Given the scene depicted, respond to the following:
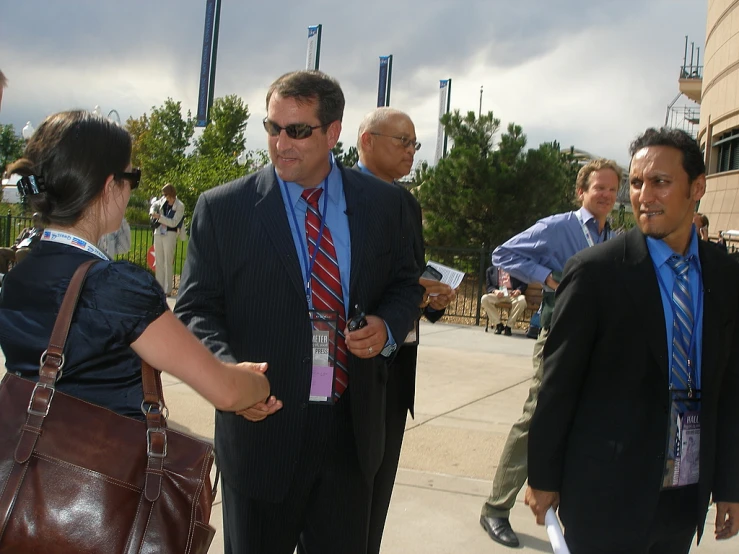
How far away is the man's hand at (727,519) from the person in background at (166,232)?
12.9 meters

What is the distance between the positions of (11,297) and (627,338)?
5.75 feet

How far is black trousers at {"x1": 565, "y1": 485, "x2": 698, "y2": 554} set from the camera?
2324mm

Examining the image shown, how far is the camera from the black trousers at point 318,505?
99.4 inches

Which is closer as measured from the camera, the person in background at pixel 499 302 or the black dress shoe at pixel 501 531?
the black dress shoe at pixel 501 531

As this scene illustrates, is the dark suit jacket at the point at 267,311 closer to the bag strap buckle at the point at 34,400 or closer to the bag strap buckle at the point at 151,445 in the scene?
the bag strap buckle at the point at 151,445

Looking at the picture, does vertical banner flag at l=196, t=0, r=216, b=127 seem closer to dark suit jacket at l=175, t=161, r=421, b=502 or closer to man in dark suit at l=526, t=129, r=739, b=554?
dark suit jacket at l=175, t=161, r=421, b=502

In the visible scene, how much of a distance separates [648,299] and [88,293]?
5.38 feet

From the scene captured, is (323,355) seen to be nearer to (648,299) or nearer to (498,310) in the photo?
(648,299)

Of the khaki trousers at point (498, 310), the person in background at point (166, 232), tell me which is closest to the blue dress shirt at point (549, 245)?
the khaki trousers at point (498, 310)

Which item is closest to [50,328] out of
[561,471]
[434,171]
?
[561,471]

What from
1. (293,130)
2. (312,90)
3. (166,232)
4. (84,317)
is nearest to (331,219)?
(293,130)

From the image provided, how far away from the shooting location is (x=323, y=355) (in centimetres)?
252

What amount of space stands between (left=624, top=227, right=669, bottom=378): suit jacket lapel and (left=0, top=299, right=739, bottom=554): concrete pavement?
2.12 metres

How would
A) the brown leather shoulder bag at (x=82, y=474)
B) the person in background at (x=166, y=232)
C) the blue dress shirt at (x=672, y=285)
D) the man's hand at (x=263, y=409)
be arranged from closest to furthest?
the brown leather shoulder bag at (x=82, y=474), the man's hand at (x=263, y=409), the blue dress shirt at (x=672, y=285), the person in background at (x=166, y=232)
